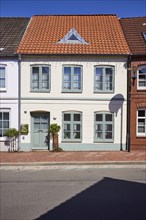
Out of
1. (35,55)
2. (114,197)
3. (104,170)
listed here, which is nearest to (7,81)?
(35,55)

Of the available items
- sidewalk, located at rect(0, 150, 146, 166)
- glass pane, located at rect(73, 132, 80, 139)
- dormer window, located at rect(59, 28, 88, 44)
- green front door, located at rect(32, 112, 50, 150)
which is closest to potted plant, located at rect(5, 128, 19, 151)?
sidewalk, located at rect(0, 150, 146, 166)

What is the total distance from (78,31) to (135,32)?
155 inches

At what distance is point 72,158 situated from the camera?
15016 millimetres

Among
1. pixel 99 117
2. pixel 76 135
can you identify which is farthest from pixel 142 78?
pixel 76 135

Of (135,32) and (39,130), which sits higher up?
(135,32)

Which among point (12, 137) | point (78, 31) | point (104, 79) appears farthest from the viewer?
point (78, 31)

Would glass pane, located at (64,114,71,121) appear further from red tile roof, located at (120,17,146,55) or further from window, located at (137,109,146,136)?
red tile roof, located at (120,17,146,55)

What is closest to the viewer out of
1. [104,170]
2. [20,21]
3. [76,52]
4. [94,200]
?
[94,200]

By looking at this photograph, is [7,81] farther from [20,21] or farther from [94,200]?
[94,200]

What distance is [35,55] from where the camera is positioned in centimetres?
1769

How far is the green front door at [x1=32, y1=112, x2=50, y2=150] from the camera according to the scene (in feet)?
59.7

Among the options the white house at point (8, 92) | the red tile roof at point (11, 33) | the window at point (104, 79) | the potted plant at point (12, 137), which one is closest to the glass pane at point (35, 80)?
the white house at point (8, 92)

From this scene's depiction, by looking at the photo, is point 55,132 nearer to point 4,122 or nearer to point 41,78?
point 4,122

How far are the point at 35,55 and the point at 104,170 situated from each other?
875 cm
